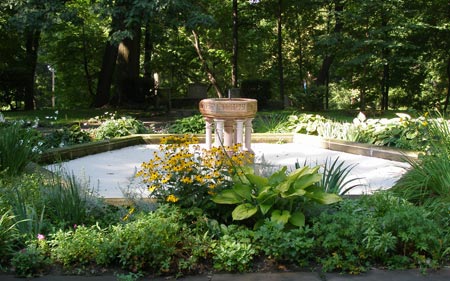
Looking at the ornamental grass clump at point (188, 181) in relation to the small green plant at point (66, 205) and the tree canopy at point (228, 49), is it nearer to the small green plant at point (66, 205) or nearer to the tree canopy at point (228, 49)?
the small green plant at point (66, 205)

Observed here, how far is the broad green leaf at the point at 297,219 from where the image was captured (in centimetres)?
408

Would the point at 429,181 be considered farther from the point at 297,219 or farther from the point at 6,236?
the point at 6,236

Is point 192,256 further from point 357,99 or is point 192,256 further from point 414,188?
point 357,99

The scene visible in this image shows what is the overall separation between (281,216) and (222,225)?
1.66ft

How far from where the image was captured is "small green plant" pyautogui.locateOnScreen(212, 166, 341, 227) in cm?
418

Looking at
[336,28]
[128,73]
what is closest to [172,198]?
[128,73]

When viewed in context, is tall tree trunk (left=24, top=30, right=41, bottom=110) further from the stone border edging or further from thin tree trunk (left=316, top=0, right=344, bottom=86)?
the stone border edging

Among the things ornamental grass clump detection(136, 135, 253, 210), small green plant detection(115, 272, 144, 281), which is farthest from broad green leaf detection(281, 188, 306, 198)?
small green plant detection(115, 272, 144, 281)

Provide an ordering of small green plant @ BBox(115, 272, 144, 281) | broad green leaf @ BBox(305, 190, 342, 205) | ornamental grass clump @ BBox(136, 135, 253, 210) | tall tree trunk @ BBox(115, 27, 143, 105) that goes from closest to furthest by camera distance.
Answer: small green plant @ BBox(115, 272, 144, 281) → broad green leaf @ BBox(305, 190, 342, 205) → ornamental grass clump @ BBox(136, 135, 253, 210) → tall tree trunk @ BBox(115, 27, 143, 105)

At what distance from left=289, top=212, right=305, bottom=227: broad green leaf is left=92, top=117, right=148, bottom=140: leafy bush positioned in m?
7.82

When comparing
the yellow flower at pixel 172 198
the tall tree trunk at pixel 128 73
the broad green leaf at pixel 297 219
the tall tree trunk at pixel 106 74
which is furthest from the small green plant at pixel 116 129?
the tall tree trunk at pixel 106 74

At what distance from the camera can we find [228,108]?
7.66 meters

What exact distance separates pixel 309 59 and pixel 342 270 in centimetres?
2750

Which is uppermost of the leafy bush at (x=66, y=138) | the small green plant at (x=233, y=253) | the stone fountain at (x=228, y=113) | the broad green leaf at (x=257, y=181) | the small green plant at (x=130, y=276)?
the stone fountain at (x=228, y=113)
